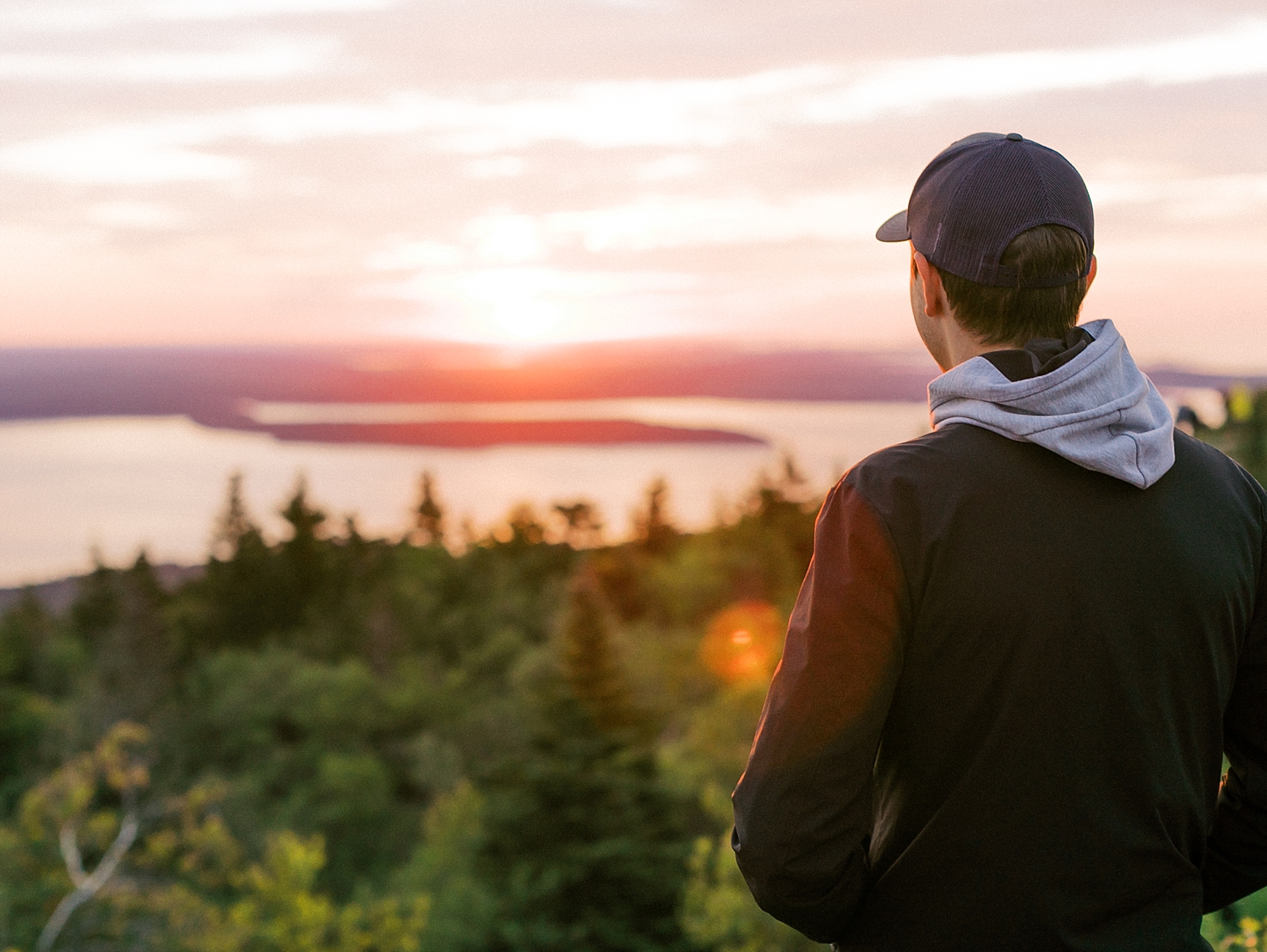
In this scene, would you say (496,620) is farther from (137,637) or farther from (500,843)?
(500,843)

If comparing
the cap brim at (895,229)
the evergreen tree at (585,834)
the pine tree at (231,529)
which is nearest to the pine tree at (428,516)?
the pine tree at (231,529)

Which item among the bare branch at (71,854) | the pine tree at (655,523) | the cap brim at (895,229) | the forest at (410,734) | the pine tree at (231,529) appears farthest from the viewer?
the pine tree at (655,523)

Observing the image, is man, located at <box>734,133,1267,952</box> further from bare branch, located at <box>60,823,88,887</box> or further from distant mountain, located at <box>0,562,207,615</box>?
distant mountain, located at <box>0,562,207,615</box>

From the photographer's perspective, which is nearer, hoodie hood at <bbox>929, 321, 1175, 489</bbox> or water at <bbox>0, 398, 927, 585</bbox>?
hoodie hood at <bbox>929, 321, 1175, 489</bbox>

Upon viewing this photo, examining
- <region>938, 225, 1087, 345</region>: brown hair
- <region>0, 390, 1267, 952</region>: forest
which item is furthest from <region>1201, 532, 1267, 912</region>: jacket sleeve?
<region>0, 390, 1267, 952</region>: forest

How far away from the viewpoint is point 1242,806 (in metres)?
1.73

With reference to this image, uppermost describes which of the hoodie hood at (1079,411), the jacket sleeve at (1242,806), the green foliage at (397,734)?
the hoodie hood at (1079,411)

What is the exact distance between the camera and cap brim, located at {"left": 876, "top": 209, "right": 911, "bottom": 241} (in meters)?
1.69

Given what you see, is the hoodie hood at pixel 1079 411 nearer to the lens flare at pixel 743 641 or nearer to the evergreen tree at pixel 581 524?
the lens flare at pixel 743 641

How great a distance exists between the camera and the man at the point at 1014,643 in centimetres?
136

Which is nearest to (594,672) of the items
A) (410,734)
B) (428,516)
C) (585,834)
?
(585,834)

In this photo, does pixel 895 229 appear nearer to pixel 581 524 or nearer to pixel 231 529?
pixel 231 529

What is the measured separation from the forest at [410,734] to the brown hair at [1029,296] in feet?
7.83

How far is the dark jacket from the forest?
2.05 m
